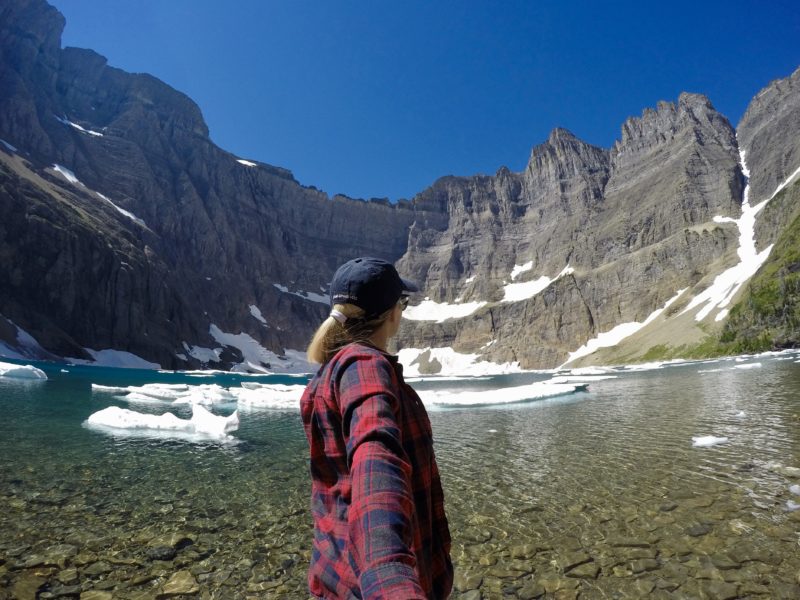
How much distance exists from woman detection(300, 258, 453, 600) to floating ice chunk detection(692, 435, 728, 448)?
697 inches

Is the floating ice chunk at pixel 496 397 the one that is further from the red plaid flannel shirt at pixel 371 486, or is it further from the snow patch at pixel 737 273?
the snow patch at pixel 737 273

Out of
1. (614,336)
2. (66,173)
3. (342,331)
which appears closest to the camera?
(342,331)

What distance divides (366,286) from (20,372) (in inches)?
2738

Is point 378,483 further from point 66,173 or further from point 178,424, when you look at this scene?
point 66,173

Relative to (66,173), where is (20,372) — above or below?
below

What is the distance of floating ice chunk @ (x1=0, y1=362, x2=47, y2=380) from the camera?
54.4 meters

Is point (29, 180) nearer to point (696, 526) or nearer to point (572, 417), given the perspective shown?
point (572, 417)

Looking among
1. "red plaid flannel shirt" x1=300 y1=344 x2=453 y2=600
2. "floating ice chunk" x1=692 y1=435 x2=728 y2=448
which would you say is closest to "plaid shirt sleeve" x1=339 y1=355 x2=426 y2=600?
"red plaid flannel shirt" x1=300 y1=344 x2=453 y2=600

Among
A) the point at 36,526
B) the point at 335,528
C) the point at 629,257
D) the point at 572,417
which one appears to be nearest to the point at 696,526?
the point at 335,528

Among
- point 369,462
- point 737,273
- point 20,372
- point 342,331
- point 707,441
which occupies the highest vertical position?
point 737,273

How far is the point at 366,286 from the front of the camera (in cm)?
301

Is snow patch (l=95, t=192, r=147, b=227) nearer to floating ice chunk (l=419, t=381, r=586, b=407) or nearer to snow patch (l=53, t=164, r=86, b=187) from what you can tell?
snow patch (l=53, t=164, r=86, b=187)

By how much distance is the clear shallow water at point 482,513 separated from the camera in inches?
313

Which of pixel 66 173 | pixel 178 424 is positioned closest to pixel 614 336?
pixel 178 424
